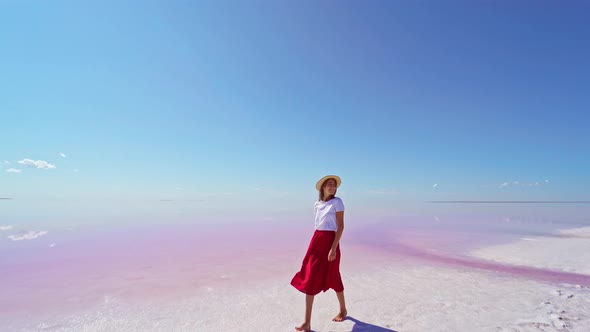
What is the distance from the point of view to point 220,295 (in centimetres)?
480

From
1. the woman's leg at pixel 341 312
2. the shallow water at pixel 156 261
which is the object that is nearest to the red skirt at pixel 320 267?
the woman's leg at pixel 341 312

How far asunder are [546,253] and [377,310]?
729 cm

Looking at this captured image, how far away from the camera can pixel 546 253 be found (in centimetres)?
798

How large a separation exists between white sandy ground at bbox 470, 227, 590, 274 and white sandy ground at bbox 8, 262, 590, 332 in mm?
2027

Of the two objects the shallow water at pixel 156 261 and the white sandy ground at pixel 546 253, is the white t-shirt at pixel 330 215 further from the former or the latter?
the white sandy ground at pixel 546 253

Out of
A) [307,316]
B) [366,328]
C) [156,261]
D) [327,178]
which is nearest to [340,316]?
[366,328]

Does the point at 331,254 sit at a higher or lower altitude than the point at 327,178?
lower

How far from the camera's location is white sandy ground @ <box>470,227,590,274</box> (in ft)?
22.1

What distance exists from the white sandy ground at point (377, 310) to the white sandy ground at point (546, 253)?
6.65 ft

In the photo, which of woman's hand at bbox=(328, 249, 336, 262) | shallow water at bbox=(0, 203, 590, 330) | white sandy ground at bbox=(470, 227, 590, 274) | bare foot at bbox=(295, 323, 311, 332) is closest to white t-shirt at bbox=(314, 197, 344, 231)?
woman's hand at bbox=(328, 249, 336, 262)

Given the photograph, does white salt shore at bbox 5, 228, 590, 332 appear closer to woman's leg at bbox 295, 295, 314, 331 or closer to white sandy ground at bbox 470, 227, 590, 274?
woman's leg at bbox 295, 295, 314, 331

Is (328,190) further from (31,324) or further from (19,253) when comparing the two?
(19,253)

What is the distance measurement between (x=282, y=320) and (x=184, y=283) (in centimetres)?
256

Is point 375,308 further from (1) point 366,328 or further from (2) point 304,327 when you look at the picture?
(2) point 304,327
